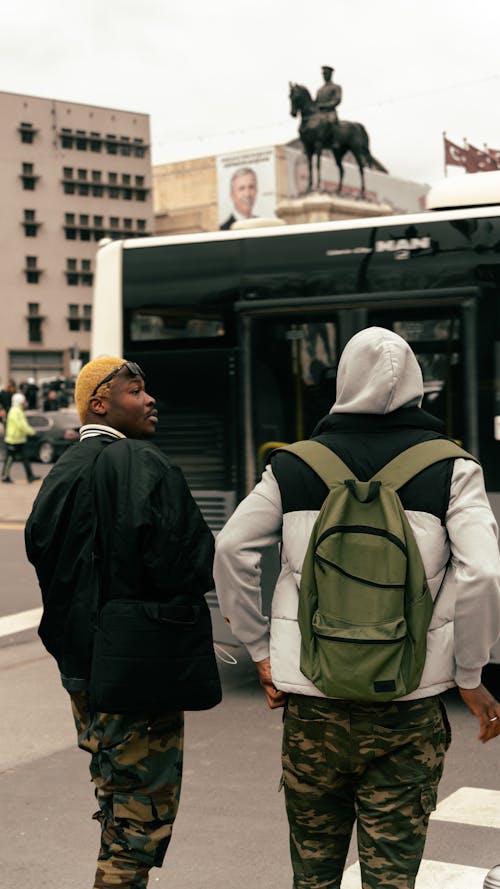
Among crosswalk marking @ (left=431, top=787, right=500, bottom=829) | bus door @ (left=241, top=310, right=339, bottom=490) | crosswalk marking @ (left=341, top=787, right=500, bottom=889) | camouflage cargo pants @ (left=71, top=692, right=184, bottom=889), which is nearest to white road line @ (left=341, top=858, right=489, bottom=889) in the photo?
crosswalk marking @ (left=341, top=787, right=500, bottom=889)

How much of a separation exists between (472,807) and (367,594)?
269 centimetres

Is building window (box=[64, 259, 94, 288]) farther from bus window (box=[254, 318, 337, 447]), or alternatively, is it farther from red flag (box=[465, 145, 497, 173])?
bus window (box=[254, 318, 337, 447])

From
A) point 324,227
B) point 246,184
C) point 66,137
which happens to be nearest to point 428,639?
point 324,227

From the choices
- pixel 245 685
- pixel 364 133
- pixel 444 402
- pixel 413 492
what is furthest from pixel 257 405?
pixel 364 133

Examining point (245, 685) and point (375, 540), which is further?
point (245, 685)

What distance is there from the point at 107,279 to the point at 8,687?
2.66 m

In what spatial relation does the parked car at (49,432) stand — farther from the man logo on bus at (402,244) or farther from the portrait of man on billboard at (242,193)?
the portrait of man on billboard at (242,193)

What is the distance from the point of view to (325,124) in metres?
42.9

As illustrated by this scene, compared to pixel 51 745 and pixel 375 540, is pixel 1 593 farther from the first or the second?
pixel 375 540

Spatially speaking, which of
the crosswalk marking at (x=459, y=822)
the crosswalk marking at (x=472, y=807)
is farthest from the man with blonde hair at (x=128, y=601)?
the crosswalk marking at (x=472, y=807)

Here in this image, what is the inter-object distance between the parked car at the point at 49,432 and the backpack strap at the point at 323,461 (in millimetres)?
27515

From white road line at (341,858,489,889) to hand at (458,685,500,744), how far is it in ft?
4.87

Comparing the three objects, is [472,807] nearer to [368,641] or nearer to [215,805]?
[215,805]

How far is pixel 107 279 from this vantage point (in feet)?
26.5
